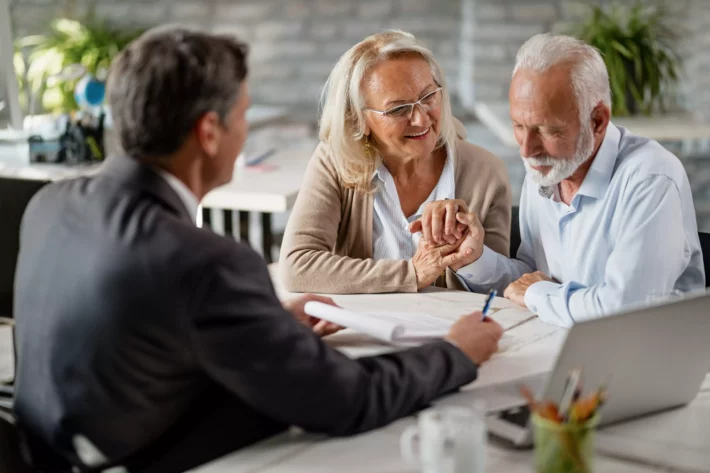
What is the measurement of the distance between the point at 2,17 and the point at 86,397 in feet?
9.54

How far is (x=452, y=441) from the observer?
3.77 ft

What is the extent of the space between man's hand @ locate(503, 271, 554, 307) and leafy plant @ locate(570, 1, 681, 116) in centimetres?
241

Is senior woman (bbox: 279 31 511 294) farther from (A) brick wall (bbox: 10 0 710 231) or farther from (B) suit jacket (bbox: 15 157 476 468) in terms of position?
(A) brick wall (bbox: 10 0 710 231)

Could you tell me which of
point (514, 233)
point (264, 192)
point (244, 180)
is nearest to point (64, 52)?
point (244, 180)

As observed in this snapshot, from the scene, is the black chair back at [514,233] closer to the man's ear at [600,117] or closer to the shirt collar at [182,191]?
the man's ear at [600,117]

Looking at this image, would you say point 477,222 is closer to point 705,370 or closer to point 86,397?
point 705,370

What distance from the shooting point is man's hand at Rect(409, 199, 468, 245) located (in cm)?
207

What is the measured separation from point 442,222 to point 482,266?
0.46ft

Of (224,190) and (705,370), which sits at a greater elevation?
(705,370)

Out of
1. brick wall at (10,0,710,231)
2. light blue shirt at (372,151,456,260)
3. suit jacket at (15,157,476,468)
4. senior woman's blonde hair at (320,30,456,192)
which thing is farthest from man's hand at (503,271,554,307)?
brick wall at (10,0,710,231)

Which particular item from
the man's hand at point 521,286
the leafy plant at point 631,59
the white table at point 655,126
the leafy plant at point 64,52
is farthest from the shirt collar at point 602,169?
the leafy plant at point 64,52

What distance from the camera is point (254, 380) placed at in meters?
1.26

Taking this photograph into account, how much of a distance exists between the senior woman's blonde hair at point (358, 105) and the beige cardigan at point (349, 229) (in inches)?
1.3

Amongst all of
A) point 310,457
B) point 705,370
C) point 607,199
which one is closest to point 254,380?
point 310,457
